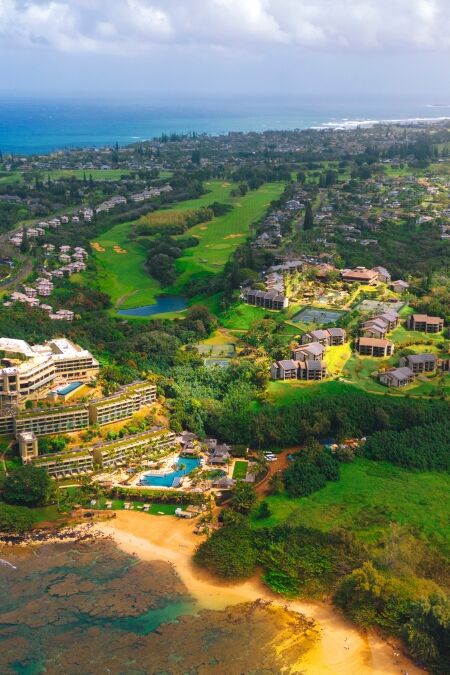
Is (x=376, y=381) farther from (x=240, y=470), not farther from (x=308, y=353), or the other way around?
(x=240, y=470)

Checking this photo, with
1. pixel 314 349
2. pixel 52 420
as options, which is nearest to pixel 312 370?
pixel 314 349

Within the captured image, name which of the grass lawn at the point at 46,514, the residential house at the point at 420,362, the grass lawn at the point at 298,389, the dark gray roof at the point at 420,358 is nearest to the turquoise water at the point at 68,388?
the grass lawn at the point at 46,514

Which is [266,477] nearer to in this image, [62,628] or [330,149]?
[62,628]

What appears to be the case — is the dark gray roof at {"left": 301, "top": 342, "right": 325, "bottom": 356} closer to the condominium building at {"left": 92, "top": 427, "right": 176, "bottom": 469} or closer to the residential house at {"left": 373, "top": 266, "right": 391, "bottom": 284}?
the condominium building at {"left": 92, "top": 427, "right": 176, "bottom": 469}

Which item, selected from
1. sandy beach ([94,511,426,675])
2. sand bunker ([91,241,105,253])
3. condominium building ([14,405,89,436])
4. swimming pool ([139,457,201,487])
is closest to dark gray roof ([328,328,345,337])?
swimming pool ([139,457,201,487])

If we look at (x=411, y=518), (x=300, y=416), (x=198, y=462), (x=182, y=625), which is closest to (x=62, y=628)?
(x=182, y=625)

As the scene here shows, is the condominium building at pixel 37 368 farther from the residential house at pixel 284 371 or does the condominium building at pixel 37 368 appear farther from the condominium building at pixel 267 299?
the condominium building at pixel 267 299

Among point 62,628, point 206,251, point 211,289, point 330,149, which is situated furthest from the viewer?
point 330,149
